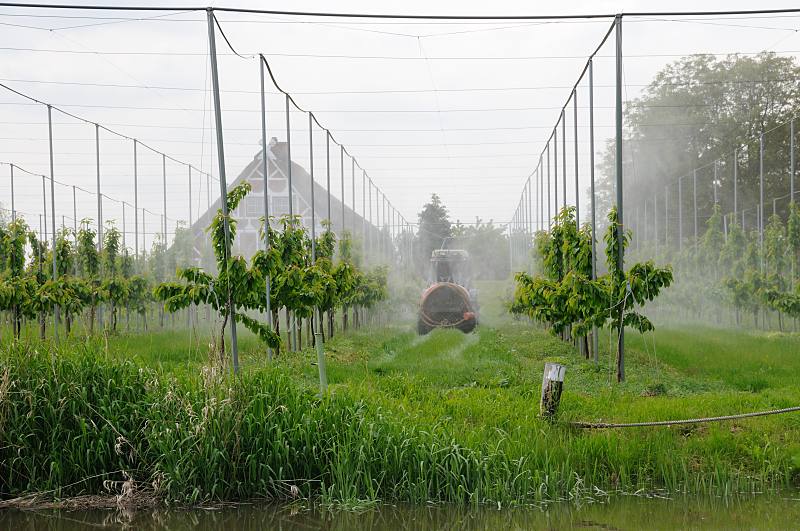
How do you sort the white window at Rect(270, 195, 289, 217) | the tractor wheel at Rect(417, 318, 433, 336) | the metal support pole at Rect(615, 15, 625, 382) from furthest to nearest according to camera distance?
the white window at Rect(270, 195, 289, 217)
the tractor wheel at Rect(417, 318, 433, 336)
the metal support pole at Rect(615, 15, 625, 382)

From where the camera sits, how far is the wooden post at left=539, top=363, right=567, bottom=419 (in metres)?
9.44

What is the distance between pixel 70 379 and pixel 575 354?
10.7m

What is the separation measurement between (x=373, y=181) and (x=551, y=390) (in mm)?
23808

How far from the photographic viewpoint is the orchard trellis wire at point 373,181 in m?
13.8

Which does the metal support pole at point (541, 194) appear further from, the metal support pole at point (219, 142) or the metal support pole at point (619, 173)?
the metal support pole at point (219, 142)

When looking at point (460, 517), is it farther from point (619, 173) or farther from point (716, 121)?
point (716, 121)

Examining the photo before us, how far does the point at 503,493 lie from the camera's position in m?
8.01

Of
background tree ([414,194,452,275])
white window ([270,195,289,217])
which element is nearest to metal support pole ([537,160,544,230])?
white window ([270,195,289,217])

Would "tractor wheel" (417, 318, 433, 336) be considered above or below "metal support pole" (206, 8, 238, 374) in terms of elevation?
below

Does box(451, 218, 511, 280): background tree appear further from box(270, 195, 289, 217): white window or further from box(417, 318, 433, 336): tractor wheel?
box(417, 318, 433, 336): tractor wheel

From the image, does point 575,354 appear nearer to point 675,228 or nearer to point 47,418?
point 47,418

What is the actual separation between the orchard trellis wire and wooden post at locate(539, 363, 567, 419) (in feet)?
14.0

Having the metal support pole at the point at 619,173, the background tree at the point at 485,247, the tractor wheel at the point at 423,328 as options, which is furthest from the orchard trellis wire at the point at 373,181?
the tractor wheel at the point at 423,328

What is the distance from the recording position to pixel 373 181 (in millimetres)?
32906
